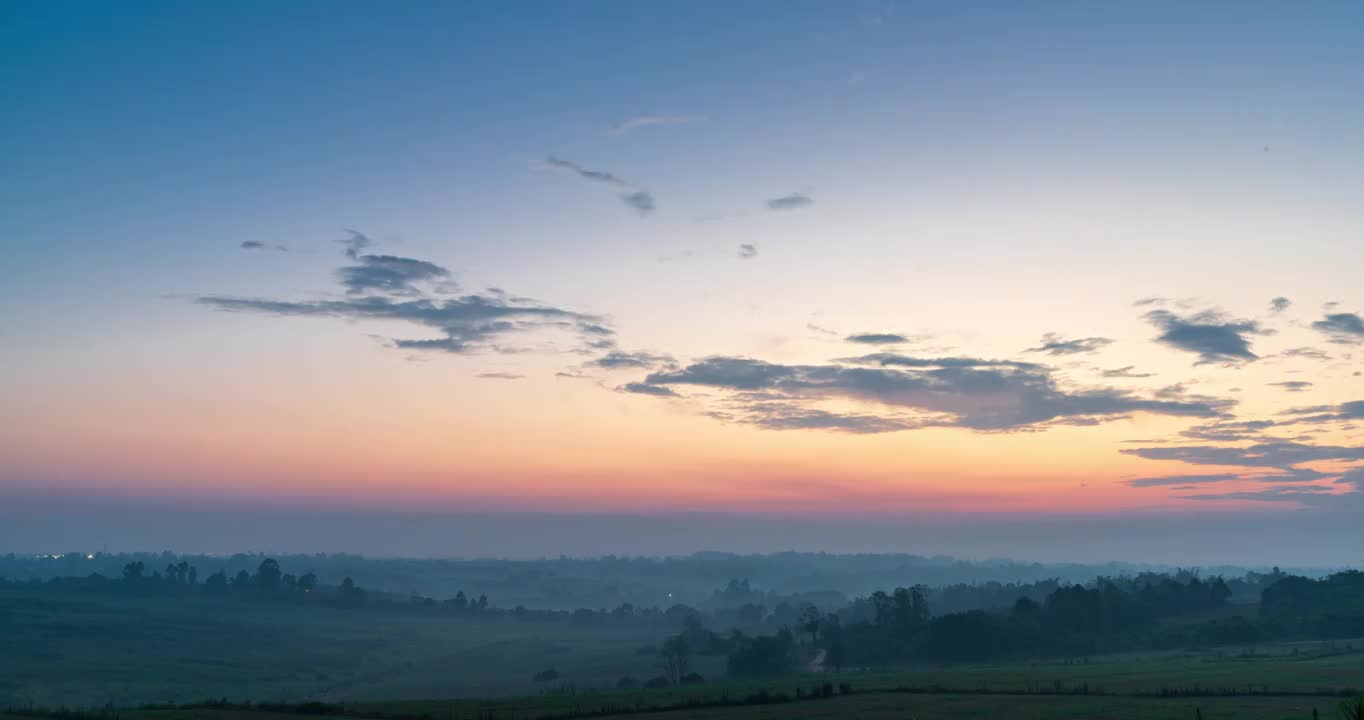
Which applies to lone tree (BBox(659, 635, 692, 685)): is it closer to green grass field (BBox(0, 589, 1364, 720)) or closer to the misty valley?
the misty valley

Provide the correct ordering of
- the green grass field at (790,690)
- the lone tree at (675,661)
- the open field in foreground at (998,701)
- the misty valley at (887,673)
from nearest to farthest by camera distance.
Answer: the open field in foreground at (998,701) < the green grass field at (790,690) < the misty valley at (887,673) < the lone tree at (675,661)

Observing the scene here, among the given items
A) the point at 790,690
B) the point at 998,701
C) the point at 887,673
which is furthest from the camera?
the point at 887,673

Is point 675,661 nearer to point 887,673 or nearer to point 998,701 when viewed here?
point 887,673

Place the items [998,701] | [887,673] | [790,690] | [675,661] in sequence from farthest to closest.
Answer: [675,661] < [887,673] < [790,690] < [998,701]

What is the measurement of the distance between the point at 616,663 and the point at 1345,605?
448 feet

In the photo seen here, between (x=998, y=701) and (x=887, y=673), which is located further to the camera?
(x=887, y=673)

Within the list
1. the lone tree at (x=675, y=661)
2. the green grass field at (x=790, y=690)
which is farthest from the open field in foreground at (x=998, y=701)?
the lone tree at (x=675, y=661)

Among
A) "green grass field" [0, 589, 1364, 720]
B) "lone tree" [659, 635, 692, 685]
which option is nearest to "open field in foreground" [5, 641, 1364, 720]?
"green grass field" [0, 589, 1364, 720]

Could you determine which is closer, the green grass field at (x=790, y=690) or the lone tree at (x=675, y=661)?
the green grass field at (x=790, y=690)

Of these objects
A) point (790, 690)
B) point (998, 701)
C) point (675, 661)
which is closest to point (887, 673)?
point (790, 690)

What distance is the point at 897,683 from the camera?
9575 centimetres

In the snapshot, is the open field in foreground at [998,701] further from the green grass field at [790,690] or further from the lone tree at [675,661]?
the lone tree at [675,661]

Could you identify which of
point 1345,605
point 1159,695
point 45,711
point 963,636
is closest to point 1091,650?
point 963,636

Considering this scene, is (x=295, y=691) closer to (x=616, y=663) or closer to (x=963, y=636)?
(x=616, y=663)
